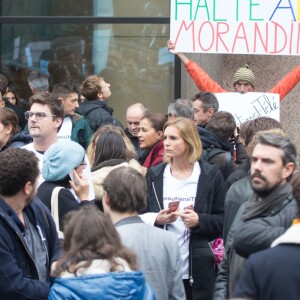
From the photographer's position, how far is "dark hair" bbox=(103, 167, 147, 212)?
528 centimetres

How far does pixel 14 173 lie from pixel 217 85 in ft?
14.8

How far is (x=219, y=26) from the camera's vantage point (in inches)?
374

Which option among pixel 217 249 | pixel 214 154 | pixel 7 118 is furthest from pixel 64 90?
pixel 217 249

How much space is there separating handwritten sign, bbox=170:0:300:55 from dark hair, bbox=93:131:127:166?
8.49 feet

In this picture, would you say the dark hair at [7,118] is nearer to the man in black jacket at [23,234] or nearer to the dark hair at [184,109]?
the dark hair at [184,109]

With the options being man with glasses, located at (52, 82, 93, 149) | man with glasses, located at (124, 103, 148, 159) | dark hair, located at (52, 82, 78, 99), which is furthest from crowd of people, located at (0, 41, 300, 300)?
dark hair, located at (52, 82, 78, 99)

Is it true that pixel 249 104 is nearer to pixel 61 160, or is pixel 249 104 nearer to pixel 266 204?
pixel 61 160

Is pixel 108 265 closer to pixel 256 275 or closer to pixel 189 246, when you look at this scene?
pixel 256 275

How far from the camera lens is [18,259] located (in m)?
5.31

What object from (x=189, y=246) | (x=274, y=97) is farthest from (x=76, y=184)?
(x=274, y=97)

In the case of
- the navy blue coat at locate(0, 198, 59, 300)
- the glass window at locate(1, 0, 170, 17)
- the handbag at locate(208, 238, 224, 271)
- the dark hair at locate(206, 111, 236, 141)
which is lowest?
the handbag at locate(208, 238, 224, 271)

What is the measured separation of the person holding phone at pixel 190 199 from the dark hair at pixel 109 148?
0.95ft

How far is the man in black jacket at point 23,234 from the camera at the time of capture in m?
5.14

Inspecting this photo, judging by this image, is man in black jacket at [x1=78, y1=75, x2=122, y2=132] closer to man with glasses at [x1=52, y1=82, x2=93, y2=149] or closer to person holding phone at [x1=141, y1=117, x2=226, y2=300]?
man with glasses at [x1=52, y1=82, x2=93, y2=149]
